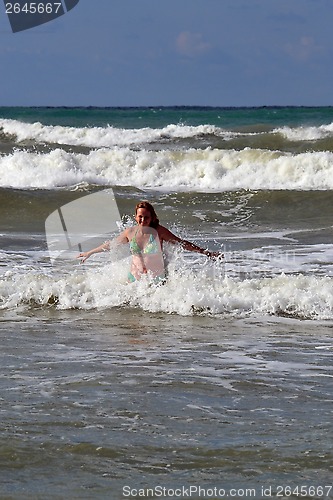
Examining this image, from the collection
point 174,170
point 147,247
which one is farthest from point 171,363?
point 174,170

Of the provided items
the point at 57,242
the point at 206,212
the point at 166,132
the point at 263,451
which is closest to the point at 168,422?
the point at 263,451

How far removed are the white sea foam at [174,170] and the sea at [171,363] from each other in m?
6.00

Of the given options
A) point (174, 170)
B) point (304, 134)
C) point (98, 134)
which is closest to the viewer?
point (174, 170)

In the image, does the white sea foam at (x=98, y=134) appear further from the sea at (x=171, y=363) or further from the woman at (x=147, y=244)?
the woman at (x=147, y=244)

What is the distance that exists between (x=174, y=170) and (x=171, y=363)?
20.3 metres

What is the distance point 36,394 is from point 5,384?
34 cm

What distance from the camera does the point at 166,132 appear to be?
4509 cm

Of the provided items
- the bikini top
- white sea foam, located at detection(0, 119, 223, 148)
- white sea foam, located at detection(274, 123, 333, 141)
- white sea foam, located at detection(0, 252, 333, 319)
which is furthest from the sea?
→ white sea foam, located at detection(0, 119, 223, 148)

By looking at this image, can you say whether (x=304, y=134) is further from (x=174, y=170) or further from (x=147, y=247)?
(x=147, y=247)

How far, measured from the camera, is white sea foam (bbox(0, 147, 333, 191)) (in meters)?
24.9

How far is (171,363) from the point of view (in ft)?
22.7

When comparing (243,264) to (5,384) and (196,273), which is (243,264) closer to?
(196,273)

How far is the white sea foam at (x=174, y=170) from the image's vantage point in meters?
24.9

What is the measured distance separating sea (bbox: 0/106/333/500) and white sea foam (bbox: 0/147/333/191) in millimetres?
6004
